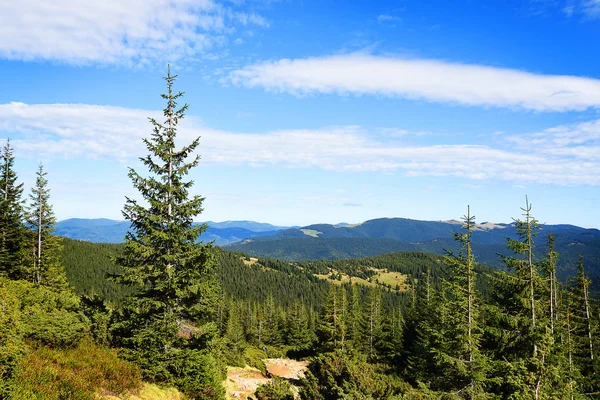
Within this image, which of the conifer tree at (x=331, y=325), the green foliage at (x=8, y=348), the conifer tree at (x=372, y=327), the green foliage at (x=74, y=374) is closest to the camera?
the green foliage at (x=8, y=348)

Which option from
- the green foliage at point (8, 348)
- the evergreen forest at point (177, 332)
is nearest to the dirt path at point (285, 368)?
the evergreen forest at point (177, 332)

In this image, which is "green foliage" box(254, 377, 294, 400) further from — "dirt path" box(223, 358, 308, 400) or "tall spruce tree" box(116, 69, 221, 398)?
"tall spruce tree" box(116, 69, 221, 398)

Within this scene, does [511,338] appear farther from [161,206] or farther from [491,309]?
[161,206]

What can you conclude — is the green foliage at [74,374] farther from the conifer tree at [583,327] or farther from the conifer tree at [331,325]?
the conifer tree at [331,325]

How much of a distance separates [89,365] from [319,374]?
38.1 ft

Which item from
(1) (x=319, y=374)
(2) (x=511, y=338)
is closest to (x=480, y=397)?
(2) (x=511, y=338)

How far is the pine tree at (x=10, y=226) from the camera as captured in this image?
29.6 meters

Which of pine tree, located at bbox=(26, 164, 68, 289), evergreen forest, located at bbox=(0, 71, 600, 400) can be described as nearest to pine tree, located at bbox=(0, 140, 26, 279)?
pine tree, located at bbox=(26, 164, 68, 289)

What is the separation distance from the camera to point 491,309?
19.7m

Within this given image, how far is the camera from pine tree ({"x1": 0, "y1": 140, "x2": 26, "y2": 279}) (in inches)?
1167

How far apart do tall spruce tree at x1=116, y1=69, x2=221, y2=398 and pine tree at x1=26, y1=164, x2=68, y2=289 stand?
23.5 metres

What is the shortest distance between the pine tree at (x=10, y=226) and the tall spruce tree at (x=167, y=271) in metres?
20.9

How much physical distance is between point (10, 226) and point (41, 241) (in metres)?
4.25

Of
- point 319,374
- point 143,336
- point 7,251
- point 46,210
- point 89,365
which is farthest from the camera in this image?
point 46,210
